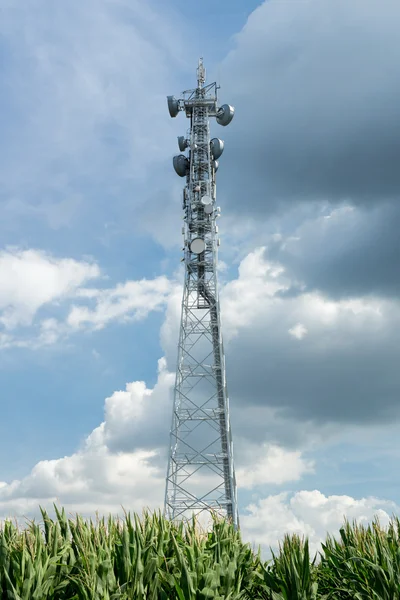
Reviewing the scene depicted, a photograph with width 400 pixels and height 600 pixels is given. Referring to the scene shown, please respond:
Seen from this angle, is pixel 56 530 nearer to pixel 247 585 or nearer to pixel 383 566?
pixel 247 585

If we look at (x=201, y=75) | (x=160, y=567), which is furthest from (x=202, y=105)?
(x=160, y=567)

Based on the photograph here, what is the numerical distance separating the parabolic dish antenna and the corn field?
27001 mm

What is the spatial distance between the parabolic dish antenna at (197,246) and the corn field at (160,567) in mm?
27001

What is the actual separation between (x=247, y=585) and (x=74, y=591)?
356 centimetres

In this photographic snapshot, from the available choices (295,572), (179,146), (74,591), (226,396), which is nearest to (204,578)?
(295,572)

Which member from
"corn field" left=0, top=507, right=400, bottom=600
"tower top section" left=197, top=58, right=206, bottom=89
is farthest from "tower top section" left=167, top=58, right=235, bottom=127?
"corn field" left=0, top=507, right=400, bottom=600

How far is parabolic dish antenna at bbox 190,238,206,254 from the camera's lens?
40531 mm

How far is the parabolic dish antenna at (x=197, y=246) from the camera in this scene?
40.5 meters

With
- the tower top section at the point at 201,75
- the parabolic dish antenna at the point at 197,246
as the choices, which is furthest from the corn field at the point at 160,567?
the tower top section at the point at 201,75

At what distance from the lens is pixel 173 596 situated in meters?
12.4

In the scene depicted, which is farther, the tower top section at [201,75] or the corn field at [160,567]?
the tower top section at [201,75]

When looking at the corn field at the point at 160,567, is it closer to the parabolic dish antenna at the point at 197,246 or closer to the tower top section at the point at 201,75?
the parabolic dish antenna at the point at 197,246

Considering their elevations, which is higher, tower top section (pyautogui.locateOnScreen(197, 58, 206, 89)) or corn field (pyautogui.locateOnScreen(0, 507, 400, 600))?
tower top section (pyautogui.locateOnScreen(197, 58, 206, 89))

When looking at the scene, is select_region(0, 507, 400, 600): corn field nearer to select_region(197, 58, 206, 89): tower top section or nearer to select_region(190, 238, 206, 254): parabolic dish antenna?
select_region(190, 238, 206, 254): parabolic dish antenna
